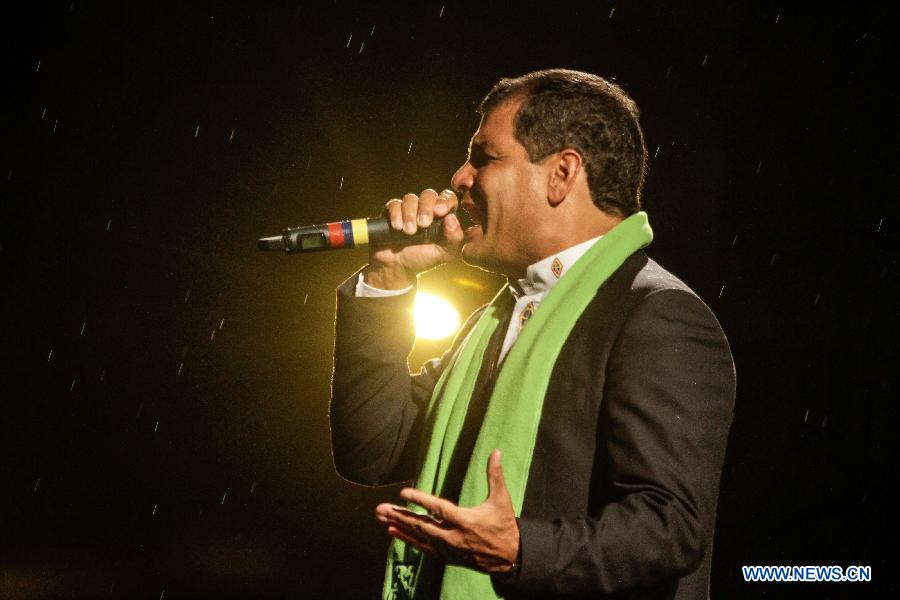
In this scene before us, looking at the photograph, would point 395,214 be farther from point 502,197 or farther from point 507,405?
point 507,405

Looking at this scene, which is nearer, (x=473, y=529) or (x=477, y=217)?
(x=473, y=529)

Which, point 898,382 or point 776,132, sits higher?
point 776,132

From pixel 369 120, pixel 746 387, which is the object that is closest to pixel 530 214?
pixel 746 387

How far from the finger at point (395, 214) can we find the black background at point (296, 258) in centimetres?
151

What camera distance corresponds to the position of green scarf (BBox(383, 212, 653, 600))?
1.08 m

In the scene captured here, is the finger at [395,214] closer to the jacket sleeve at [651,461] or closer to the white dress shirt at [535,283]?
the white dress shirt at [535,283]

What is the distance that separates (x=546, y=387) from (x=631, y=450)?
19 cm

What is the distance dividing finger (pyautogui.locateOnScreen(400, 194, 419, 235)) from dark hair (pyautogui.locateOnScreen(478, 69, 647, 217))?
10.8 inches

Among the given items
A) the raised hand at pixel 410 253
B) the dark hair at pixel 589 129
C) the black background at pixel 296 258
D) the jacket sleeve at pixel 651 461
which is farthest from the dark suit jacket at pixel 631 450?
the black background at pixel 296 258

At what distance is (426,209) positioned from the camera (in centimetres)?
147

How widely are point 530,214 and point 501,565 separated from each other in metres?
0.72

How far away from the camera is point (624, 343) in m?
1.07

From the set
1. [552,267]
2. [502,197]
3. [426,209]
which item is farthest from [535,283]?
[426,209]

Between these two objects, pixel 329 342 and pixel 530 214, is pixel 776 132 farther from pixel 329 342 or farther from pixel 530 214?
pixel 329 342
